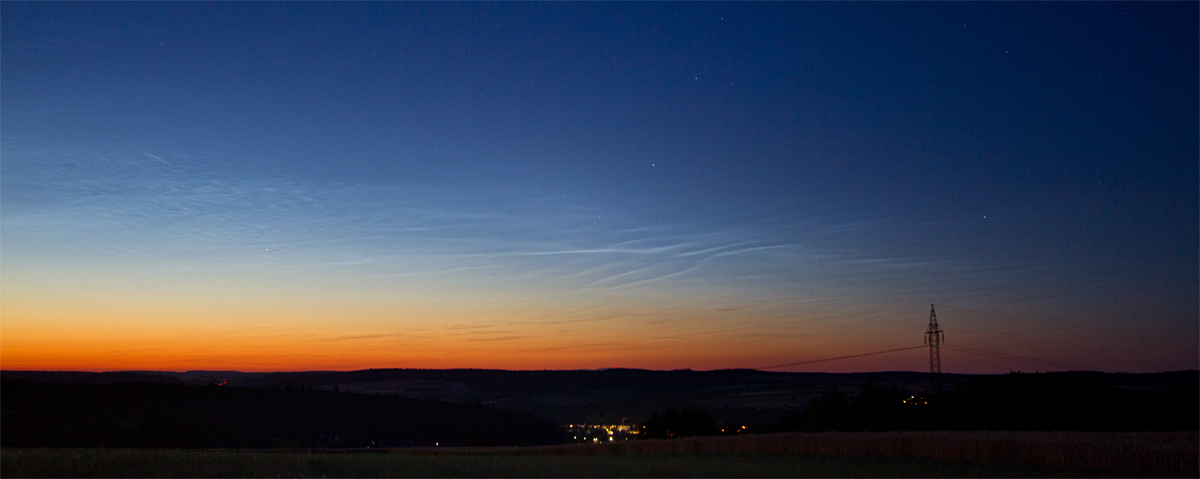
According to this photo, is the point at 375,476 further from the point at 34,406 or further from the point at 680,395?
the point at 680,395

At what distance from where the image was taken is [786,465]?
1142 inches

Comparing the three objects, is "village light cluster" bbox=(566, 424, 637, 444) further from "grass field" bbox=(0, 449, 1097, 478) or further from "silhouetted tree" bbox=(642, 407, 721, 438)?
"grass field" bbox=(0, 449, 1097, 478)

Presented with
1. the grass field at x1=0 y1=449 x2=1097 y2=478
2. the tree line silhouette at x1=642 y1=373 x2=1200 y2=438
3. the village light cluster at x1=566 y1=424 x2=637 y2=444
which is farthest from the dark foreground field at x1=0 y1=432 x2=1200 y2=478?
the village light cluster at x1=566 y1=424 x2=637 y2=444

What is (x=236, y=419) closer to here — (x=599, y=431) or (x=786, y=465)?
(x=599, y=431)

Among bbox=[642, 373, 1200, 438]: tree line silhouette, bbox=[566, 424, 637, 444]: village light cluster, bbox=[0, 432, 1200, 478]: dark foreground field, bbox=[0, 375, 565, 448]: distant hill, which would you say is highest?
bbox=[0, 432, 1200, 478]: dark foreground field

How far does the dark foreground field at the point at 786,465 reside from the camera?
1762 cm

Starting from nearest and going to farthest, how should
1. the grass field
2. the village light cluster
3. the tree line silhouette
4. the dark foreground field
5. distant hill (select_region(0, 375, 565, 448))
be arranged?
the grass field, the dark foreground field, the tree line silhouette, distant hill (select_region(0, 375, 565, 448)), the village light cluster

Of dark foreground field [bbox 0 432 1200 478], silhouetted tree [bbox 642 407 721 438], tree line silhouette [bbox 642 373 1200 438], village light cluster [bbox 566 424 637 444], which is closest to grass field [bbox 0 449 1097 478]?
dark foreground field [bbox 0 432 1200 478]

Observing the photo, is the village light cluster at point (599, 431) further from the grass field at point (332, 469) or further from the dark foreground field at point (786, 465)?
the grass field at point (332, 469)

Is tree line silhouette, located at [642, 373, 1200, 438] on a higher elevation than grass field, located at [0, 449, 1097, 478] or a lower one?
lower

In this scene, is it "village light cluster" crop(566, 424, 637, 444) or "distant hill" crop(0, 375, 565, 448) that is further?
"village light cluster" crop(566, 424, 637, 444)

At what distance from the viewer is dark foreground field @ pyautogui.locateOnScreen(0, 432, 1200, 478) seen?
17.6 m

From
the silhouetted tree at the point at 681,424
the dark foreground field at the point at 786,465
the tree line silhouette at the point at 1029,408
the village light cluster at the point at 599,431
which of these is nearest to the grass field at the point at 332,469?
the dark foreground field at the point at 786,465

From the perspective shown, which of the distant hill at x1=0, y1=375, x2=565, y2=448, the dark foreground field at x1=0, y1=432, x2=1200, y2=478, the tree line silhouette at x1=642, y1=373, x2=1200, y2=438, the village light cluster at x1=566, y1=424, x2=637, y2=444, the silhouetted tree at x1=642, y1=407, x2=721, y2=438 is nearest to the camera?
the dark foreground field at x1=0, y1=432, x2=1200, y2=478
